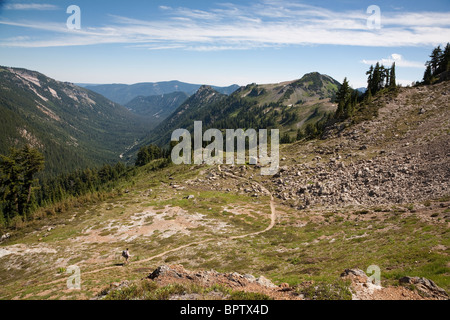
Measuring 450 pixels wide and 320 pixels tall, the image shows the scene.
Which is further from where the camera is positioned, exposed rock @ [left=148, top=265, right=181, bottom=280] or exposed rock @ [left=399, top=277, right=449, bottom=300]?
exposed rock @ [left=148, top=265, right=181, bottom=280]

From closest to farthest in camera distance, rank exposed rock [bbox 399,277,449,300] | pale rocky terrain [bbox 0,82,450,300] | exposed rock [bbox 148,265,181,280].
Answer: exposed rock [bbox 399,277,449,300]
exposed rock [bbox 148,265,181,280]
pale rocky terrain [bbox 0,82,450,300]

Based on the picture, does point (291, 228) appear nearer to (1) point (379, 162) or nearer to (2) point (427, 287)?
(2) point (427, 287)

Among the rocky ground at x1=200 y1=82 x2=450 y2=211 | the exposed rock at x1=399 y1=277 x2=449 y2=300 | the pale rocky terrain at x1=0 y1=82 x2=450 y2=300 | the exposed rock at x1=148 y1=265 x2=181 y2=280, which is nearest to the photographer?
the exposed rock at x1=399 y1=277 x2=449 y2=300

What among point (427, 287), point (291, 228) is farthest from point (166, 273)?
point (291, 228)

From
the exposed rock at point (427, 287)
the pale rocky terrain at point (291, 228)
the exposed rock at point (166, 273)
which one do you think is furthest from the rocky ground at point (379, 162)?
the exposed rock at point (166, 273)

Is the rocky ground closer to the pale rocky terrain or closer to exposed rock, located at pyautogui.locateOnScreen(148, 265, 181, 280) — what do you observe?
the pale rocky terrain

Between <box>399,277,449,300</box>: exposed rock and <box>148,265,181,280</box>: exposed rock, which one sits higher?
<box>399,277,449,300</box>: exposed rock

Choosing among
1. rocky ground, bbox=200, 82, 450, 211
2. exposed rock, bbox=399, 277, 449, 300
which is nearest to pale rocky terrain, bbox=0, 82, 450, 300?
exposed rock, bbox=399, 277, 449, 300

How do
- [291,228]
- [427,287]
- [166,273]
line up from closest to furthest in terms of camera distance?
[427,287] → [166,273] → [291,228]

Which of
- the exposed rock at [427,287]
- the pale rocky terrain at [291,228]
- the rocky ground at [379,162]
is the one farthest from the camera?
the rocky ground at [379,162]

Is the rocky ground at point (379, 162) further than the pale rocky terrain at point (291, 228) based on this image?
Yes

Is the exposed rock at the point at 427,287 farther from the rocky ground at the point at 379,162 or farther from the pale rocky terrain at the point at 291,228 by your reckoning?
the rocky ground at the point at 379,162
